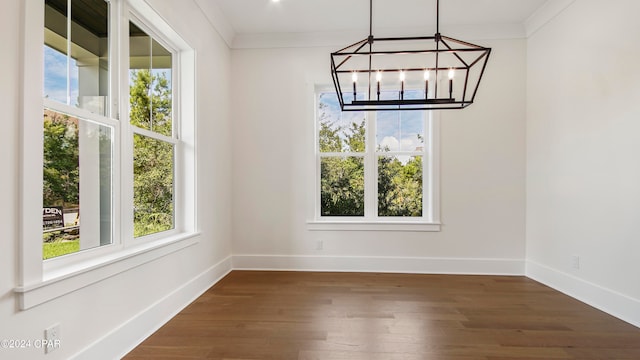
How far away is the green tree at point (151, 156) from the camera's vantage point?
8.21 ft

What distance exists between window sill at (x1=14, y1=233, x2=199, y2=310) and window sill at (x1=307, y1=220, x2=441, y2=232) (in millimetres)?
1859

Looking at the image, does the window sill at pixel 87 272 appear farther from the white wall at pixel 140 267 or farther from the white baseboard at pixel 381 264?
the white baseboard at pixel 381 264

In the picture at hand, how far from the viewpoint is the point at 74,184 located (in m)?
1.91

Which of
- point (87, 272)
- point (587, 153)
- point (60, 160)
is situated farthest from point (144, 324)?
point (587, 153)

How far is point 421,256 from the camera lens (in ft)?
13.3

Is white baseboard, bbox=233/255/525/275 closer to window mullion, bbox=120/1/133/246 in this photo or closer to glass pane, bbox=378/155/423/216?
glass pane, bbox=378/155/423/216

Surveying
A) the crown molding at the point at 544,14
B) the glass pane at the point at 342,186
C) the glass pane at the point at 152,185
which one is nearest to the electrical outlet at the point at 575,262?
the glass pane at the point at 342,186

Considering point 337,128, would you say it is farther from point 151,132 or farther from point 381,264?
point 151,132

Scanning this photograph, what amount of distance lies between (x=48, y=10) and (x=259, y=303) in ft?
8.33

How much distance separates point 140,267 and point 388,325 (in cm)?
187

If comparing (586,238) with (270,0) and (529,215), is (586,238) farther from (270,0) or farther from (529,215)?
(270,0)

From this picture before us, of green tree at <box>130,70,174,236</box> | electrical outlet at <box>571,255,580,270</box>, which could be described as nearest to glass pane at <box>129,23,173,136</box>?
green tree at <box>130,70,174,236</box>

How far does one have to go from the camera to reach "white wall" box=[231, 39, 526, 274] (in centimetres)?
395

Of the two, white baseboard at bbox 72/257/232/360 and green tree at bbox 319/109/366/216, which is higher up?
green tree at bbox 319/109/366/216
